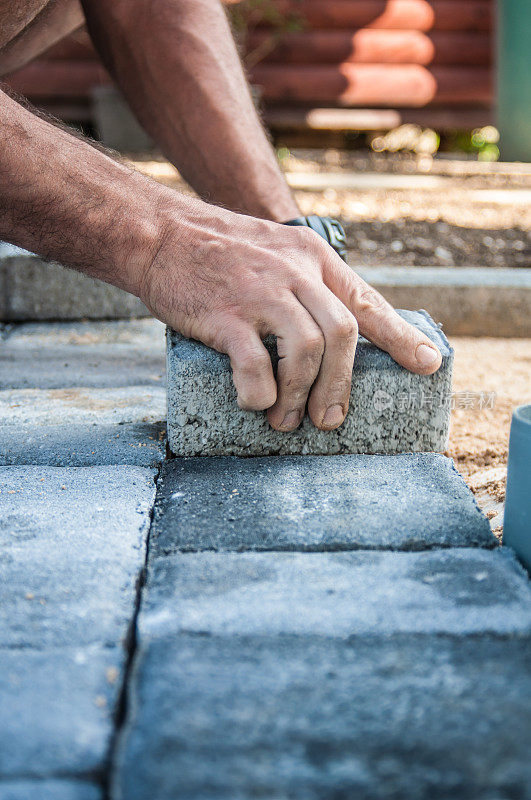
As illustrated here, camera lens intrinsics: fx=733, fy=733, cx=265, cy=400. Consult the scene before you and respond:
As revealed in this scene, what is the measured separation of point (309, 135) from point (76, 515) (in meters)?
7.76

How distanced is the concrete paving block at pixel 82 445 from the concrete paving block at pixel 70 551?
0.05 m

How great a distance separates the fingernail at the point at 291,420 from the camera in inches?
51.9

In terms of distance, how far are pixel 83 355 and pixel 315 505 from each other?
3.82 ft

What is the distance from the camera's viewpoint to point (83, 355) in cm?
210

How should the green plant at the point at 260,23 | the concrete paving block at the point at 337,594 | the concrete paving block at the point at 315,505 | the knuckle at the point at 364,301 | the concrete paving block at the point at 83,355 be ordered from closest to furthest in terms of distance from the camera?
the concrete paving block at the point at 337,594, the concrete paving block at the point at 315,505, the knuckle at the point at 364,301, the concrete paving block at the point at 83,355, the green plant at the point at 260,23

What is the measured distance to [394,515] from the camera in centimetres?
112

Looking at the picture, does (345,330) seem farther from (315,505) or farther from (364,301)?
(315,505)

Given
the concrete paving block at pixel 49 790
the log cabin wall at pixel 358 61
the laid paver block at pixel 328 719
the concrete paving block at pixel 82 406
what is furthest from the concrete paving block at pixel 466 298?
the log cabin wall at pixel 358 61

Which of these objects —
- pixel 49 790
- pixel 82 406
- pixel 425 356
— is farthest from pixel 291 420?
pixel 49 790

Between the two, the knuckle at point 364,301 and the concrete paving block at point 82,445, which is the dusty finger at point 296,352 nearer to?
the knuckle at point 364,301

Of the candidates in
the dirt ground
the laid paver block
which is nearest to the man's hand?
the dirt ground

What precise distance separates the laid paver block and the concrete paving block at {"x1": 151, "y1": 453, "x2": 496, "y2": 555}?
0.74 ft

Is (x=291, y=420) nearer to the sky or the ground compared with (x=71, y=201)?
nearer to the ground

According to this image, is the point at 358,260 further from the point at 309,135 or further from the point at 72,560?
the point at 309,135
